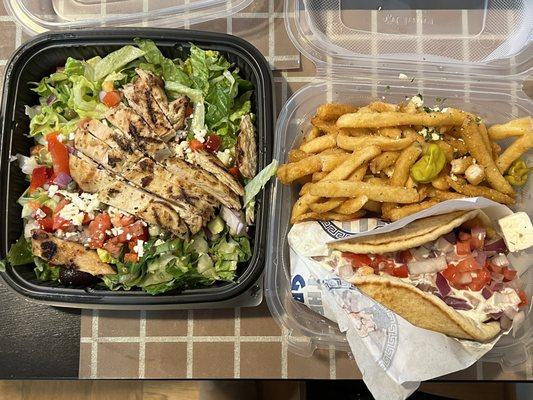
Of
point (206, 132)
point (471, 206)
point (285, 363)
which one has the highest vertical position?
point (206, 132)

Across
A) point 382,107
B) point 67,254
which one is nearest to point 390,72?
point 382,107

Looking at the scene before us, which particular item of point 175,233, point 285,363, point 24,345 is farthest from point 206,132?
point 24,345

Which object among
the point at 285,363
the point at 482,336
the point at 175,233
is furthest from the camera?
the point at 285,363

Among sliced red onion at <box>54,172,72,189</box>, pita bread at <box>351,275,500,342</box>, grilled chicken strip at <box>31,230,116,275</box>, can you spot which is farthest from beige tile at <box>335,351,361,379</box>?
sliced red onion at <box>54,172,72,189</box>

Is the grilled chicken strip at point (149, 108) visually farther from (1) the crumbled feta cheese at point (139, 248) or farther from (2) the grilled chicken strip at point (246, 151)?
(1) the crumbled feta cheese at point (139, 248)

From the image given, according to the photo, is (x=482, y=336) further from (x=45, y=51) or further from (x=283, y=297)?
(x=45, y=51)

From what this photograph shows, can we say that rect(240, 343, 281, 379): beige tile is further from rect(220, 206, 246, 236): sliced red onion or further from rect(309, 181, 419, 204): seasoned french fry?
rect(309, 181, 419, 204): seasoned french fry
